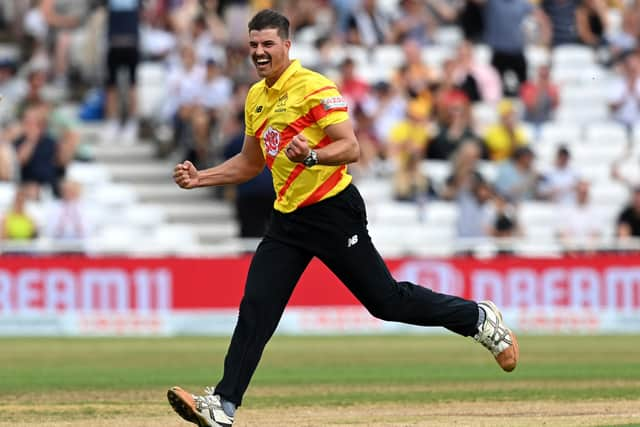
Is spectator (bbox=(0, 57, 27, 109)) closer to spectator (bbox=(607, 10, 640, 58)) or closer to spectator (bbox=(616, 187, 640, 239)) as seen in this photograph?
spectator (bbox=(616, 187, 640, 239))

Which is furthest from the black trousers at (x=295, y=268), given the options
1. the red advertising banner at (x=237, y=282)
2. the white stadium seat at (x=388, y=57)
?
the white stadium seat at (x=388, y=57)

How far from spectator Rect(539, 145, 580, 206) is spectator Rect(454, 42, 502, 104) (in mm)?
2017

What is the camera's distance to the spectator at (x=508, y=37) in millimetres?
22281

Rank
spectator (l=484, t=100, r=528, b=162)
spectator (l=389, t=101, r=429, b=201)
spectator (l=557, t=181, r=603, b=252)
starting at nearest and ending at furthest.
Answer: spectator (l=557, t=181, r=603, b=252), spectator (l=389, t=101, r=429, b=201), spectator (l=484, t=100, r=528, b=162)

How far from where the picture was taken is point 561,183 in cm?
2034

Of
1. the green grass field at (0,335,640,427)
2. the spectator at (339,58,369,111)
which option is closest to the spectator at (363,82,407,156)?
the spectator at (339,58,369,111)

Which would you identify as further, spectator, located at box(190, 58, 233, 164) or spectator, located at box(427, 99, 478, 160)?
spectator, located at box(427, 99, 478, 160)

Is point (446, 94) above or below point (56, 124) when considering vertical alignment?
above

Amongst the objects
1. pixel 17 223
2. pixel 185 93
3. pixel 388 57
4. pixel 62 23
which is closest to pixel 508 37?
pixel 388 57

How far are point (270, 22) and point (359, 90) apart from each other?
12.9 metres

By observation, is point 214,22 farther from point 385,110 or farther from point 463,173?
point 463,173

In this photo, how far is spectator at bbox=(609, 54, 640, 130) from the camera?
72.3ft

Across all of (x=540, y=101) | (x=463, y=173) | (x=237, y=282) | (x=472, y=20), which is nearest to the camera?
(x=237, y=282)

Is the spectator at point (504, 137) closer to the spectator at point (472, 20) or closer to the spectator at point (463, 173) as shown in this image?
the spectator at point (463, 173)
